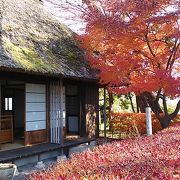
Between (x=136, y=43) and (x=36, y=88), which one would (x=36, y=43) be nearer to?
(x=36, y=88)

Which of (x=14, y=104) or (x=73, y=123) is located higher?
(x=14, y=104)

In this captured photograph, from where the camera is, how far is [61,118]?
1078 cm

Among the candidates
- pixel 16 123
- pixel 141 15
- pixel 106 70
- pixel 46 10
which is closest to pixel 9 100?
pixel 16 123

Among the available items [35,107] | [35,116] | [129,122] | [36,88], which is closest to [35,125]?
[35,116]

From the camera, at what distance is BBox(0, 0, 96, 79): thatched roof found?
353 inches

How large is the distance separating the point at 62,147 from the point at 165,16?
562 centimetres

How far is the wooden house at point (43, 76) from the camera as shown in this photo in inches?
372

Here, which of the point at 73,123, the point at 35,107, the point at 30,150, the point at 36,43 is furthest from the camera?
the point at 73,123

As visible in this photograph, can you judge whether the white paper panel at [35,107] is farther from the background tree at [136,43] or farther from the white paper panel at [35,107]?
the background tree at [136,43]

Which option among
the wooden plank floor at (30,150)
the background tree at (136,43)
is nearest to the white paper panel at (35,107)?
the wooden plank floor at (30,150)

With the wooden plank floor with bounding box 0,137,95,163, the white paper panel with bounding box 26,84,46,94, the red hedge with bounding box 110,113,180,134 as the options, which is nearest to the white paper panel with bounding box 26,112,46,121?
the white paper panel with bounding box 26,84,46,94

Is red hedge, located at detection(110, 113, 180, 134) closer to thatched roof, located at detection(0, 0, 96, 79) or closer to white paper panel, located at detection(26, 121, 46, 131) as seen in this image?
thatched roof, located at detection(0, 0, 96, 79)

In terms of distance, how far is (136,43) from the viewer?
11.6 m

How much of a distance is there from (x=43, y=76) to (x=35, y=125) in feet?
5.54
